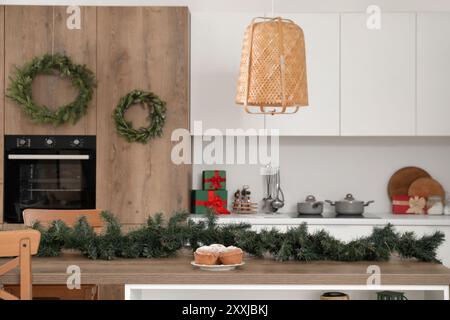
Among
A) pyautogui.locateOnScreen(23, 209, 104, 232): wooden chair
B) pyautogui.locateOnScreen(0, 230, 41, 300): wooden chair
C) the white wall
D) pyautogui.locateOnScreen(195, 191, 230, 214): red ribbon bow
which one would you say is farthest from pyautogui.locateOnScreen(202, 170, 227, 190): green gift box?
pyautogui.locateOnScreen(0, 230, 41, 300): wooden chair

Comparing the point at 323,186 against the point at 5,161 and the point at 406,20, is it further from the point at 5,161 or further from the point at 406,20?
the point at 5,161

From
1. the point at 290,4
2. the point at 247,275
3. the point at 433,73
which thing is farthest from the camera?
the point at 290,4

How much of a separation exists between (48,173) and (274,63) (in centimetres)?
217

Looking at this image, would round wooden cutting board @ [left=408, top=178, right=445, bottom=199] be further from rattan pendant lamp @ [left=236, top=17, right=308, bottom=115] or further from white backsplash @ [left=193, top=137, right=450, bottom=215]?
rattan pendant lamp @ [left=236, top=17, right=308, bottom=115]

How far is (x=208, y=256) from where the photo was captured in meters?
2.24

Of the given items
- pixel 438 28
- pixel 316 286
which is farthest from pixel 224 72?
pixel 316 286

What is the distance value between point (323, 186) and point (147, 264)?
313 cm

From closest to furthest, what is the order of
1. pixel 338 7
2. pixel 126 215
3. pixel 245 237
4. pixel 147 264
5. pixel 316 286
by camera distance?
pixel 316 286 → pixel 147 264 → pixel 245 237 → pixel 126 215 → pixel 338 7

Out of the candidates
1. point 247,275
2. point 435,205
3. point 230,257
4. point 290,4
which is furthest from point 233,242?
point 290,4

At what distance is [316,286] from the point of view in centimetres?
212

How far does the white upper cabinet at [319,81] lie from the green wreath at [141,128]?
80cm

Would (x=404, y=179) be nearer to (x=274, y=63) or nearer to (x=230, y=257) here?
(x=274, y=63)

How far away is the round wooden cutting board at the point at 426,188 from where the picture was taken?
512cm

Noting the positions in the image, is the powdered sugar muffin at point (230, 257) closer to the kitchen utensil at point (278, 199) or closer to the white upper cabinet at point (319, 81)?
the white upper cabinet at point (319, 81)
